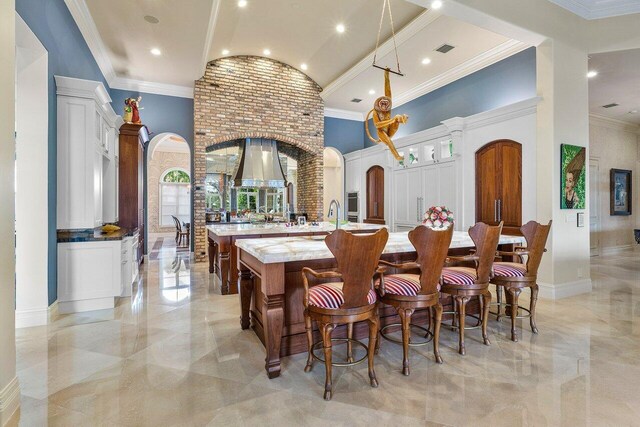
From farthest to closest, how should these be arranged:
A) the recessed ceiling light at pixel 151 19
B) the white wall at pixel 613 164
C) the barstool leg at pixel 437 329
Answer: the white wall at pixel 613 164 → the recessed ceiling light at pixel 151 19 → the barstool leg at pixel 437 329

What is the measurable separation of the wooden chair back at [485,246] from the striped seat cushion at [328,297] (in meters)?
1.02

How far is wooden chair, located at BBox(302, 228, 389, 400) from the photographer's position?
6.05ft

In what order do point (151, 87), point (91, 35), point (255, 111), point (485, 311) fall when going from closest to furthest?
point (485, 311) < point (91, 35) < point (151, 87) < point (255, 111)

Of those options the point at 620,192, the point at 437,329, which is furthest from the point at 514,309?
the point at 620,192

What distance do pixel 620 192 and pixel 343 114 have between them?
24.6 feet

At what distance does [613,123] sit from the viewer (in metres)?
8.02

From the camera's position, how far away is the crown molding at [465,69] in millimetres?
5297

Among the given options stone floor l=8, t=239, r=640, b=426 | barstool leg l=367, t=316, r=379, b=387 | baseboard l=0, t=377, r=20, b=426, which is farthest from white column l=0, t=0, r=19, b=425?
barstool leg l=367, t=316, r=379, b=387

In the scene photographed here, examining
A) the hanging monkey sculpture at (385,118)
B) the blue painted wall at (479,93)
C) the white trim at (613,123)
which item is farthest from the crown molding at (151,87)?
the white trim at (613,123)

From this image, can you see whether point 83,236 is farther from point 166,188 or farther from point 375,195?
point 166,188

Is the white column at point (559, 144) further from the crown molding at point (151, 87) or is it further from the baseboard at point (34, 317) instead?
the crown molding at point (151, 87)

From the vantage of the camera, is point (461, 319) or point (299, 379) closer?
point (299, 379)

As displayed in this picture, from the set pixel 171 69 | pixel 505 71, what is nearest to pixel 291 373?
pixel 505 71

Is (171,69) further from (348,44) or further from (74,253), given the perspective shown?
(74,253)
